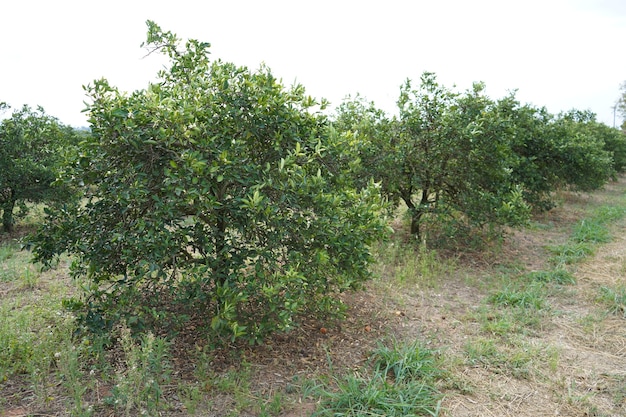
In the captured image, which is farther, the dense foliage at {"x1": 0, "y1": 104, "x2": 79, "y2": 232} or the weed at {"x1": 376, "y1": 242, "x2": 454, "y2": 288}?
the dense foliage at {"x1": 0, "y1": 104, "x2": 79, "y2": 232}

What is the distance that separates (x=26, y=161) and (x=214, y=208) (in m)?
5.66

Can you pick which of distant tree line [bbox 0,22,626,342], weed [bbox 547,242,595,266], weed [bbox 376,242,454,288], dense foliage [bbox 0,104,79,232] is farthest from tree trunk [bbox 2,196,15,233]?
weed [bbox 547,242,595,266]

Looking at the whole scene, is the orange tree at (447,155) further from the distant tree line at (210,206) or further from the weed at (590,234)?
the distant tree line at (210,206)

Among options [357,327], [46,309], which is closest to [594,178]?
[357,327]

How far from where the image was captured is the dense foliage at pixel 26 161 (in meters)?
7.34

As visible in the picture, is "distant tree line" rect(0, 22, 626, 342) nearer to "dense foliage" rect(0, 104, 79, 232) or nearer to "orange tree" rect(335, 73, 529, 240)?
"orange tree" rect(335, 73, 529, 240)

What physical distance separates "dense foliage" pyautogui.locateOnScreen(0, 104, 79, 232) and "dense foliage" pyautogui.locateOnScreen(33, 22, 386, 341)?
463 centimetres

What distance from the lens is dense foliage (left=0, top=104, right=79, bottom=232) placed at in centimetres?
734

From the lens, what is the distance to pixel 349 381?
3039 mm

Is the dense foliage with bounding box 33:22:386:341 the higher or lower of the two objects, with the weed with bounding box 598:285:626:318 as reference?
higher

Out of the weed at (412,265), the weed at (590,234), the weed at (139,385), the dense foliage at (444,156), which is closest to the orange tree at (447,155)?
the dense foliage at (444,156)

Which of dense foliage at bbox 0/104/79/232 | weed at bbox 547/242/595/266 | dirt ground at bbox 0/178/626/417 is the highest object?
dense foliage at bbox 0/104/79/232

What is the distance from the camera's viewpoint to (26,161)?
7328 mm

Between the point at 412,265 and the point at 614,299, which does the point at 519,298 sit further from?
the point at 412,265
